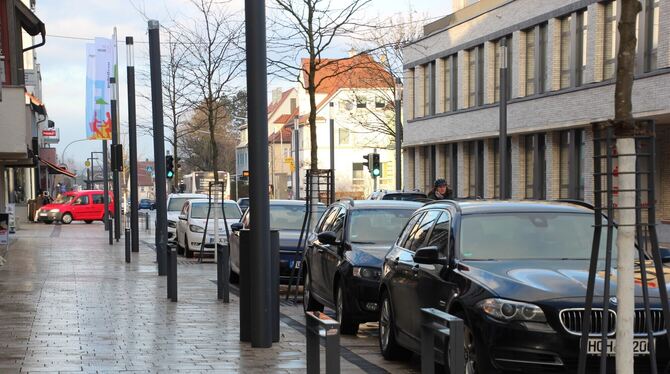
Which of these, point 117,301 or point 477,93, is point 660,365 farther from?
point 477,93

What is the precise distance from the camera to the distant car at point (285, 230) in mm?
17328

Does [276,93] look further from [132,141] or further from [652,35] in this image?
[132,141]

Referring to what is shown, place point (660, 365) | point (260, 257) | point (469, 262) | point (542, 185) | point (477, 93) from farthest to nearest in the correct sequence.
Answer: point (477, 93) → point (542, 185) → point (260, 257) → point (469, 262) → point (660, 365)

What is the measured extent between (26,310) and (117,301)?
163 cm

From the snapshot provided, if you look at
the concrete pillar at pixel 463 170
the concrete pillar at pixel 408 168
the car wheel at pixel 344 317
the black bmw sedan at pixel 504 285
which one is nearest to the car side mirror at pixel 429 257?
the black bmw sedan at pixel 504 285

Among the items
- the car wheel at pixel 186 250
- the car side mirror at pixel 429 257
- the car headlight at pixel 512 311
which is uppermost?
the car side mirror at pixel 429 257

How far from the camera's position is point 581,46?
36094 mm

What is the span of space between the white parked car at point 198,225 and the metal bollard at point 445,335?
2108cm

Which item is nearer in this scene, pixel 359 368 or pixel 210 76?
pixel 359 368

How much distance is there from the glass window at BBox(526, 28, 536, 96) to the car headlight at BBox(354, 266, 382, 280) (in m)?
29.6

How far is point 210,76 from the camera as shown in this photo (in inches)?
1438

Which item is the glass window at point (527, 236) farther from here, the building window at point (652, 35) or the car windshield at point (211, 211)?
the building window at point (652, 35)

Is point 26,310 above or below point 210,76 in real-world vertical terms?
below

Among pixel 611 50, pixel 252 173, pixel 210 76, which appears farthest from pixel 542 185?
pixel 252 173
